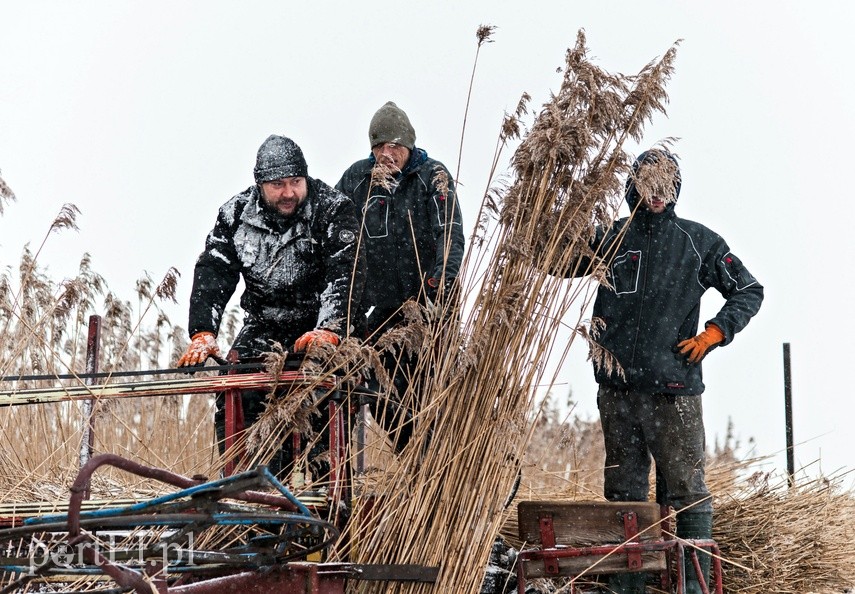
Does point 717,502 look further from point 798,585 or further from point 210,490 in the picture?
point 210,490

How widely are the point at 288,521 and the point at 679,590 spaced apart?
2058mm

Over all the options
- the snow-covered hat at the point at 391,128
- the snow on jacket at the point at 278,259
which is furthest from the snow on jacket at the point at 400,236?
the snow on jacket at the point at 278,259

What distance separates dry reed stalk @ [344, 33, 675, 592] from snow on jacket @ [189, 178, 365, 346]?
2.58 feet

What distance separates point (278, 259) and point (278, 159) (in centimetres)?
45

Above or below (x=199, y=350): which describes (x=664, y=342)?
above

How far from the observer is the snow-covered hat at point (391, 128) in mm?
5535

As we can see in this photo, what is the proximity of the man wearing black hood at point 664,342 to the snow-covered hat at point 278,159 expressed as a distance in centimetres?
146

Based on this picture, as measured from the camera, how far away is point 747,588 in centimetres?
520

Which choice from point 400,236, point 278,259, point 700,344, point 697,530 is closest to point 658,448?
point 697,530

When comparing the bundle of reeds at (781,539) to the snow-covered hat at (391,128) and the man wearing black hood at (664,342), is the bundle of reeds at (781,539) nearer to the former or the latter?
the man wearing black hood at (664,342)

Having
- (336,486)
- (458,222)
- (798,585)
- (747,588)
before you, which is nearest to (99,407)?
(336,486)

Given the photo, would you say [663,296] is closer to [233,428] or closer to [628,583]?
[628,583]

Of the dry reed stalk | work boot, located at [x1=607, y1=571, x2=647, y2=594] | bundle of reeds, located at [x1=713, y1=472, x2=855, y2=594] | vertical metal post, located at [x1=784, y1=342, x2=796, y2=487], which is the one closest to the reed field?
the dry reed stalk

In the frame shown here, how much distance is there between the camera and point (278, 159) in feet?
15.5
